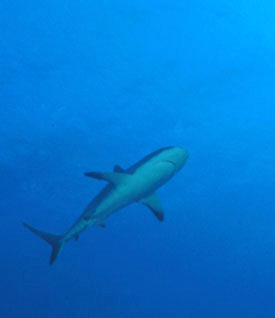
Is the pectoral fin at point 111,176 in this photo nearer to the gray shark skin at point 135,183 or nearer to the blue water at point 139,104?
the gray shark skin at point 135,183

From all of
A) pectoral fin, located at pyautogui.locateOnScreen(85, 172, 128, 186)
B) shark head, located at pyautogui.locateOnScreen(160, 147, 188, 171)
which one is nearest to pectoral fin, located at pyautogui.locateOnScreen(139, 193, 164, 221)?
pectoral fin, located at pyautogui.locateOnScreen(85, 172, 128, 186)

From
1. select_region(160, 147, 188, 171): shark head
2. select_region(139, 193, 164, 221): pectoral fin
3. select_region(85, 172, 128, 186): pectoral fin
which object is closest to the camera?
select_region(160, 147, 188, 171): shark head

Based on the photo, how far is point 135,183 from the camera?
579cm

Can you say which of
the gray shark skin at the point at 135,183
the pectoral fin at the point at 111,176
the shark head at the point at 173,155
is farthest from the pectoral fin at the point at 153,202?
the shark head at the point at 173,155

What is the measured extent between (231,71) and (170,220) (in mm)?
17572

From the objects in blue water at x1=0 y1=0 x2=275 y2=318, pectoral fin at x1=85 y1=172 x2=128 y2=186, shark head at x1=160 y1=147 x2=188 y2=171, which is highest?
blue water at x1=0 y1=0 x2=275 y2=318

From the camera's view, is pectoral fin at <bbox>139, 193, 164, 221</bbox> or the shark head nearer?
the shark head

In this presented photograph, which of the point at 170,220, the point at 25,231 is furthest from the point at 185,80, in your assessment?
the point at 25,231

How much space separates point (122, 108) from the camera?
15.5 metres

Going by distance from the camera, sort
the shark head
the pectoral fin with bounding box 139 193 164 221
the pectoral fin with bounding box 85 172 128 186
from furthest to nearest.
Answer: the pectoral fin with bounding box 139 193 164 221 < the pectoral fin with bounding box 85 172 128 186 < the shark head

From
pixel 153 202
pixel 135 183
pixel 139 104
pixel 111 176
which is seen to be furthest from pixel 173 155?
pixel 139 104

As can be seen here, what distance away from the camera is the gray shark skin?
5.43 metres

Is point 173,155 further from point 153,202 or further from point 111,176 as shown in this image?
point 153,202

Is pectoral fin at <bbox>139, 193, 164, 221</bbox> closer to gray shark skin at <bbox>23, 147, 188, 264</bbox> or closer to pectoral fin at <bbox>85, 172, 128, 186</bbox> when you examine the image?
gray shark skin at <bbox>23, 147, 188, 264</bbox>
